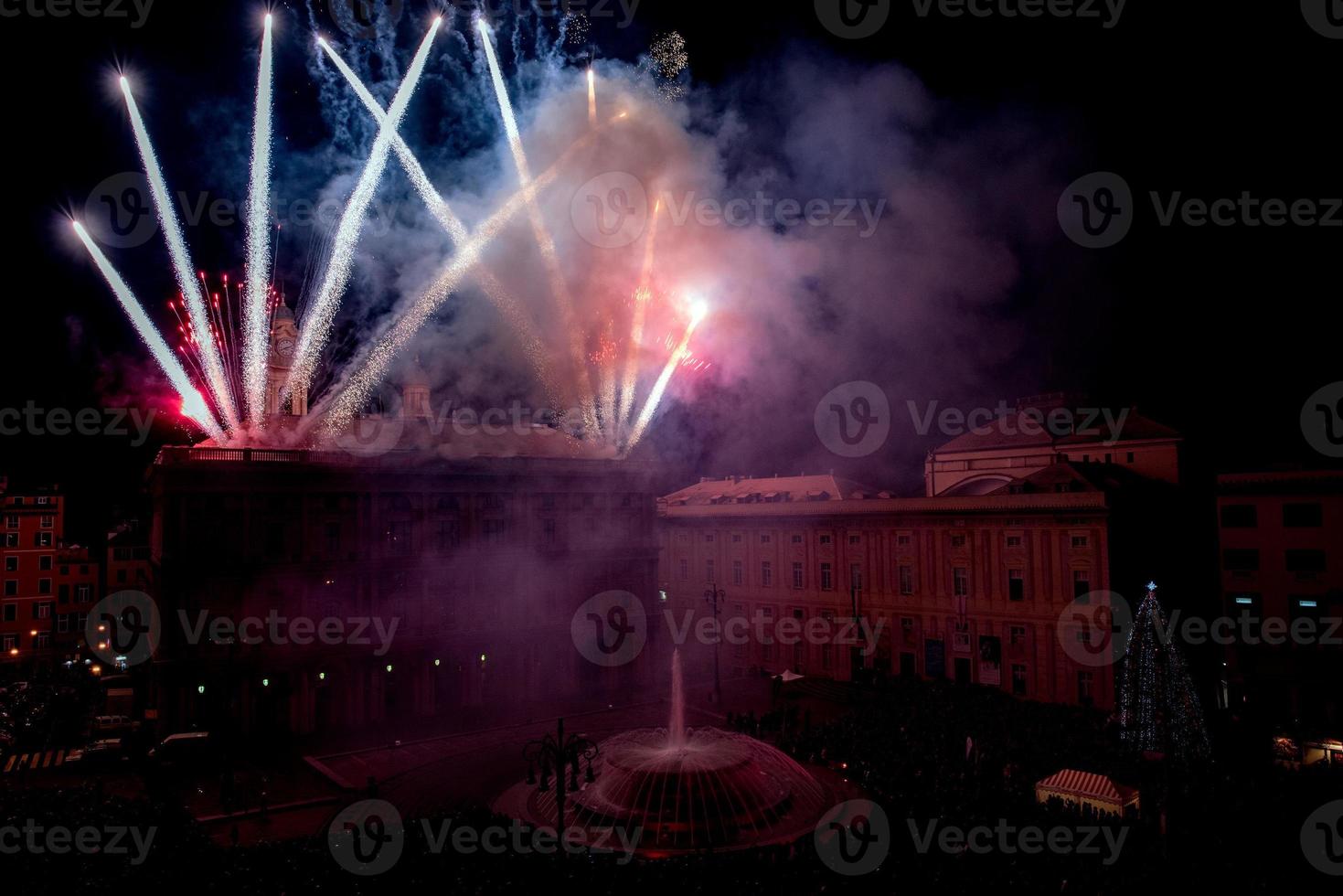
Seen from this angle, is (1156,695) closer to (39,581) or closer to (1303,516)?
(1303,516)

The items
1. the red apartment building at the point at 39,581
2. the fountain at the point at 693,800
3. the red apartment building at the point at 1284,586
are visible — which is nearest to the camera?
the fountain at the point at 693,800

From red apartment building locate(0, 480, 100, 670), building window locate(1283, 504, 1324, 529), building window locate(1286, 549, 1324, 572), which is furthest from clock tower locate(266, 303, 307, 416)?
building window locate(1286, 549, 1324, 572)

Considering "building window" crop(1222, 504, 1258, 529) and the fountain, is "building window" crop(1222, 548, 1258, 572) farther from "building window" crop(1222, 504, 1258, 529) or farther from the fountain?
the fountain

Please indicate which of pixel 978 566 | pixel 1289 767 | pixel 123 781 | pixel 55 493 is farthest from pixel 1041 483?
pixel 55 493

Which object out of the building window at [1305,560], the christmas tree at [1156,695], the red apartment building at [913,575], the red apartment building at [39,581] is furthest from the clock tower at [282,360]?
the building window at [1305,560]

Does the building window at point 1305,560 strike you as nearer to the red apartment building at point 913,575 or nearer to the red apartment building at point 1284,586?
the red apartment building at point 1284,586
